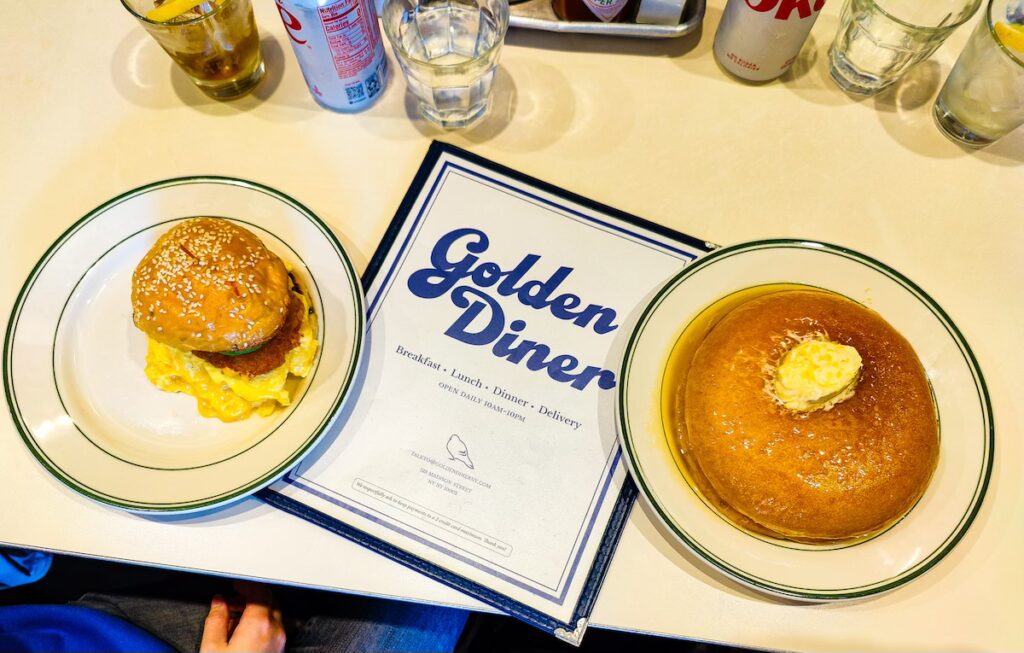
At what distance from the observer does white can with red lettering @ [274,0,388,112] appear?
920mm

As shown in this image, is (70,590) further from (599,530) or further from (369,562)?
(599,530)

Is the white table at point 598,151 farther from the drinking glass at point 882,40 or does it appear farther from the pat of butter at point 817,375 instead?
the pat of butter at point 817,375

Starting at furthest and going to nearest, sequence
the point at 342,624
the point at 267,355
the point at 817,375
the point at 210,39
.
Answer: the point at 342,624
the point at 210,39
the point at 267,355
the point at 817,375

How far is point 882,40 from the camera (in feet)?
3.52

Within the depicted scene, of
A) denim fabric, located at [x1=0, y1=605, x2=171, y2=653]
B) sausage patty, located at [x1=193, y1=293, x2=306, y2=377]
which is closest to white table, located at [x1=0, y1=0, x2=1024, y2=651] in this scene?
sausage patty, located at [x1=193, y1=293, x2=306, y2=377]

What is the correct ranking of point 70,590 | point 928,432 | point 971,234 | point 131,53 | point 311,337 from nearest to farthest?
point 928,432 → point 311,337 → point 971,234 → point 131,53 → point 70,590

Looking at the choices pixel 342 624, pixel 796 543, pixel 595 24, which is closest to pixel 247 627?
pixel 342 624

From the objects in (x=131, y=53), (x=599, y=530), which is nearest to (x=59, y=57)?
(x=131, y=53)

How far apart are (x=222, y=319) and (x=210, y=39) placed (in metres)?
0.47

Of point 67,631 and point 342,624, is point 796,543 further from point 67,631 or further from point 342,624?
point 67,631

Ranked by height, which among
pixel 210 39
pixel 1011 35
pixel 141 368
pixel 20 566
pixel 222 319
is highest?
pixel 1011 35

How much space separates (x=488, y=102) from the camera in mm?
1149

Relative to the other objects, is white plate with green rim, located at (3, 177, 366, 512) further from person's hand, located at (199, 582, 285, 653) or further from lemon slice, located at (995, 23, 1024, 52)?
lemon slice, located at (995, 23, 1024, 52)

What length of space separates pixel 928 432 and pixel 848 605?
246mm
